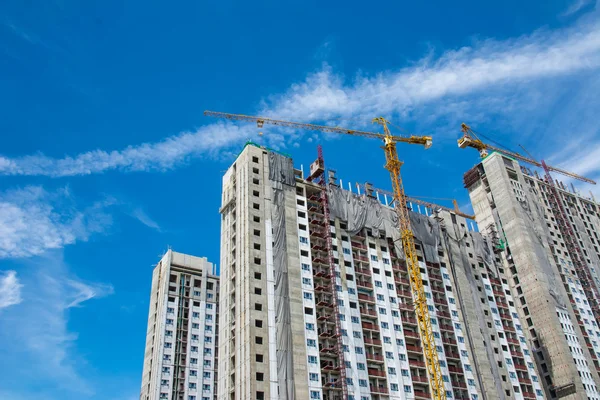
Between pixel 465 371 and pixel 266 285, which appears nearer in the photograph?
pixel 266 285

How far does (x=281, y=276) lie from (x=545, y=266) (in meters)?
66.8

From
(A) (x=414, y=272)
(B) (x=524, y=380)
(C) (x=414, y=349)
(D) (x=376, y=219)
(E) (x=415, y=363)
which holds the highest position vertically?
(D) (x=376, y=219)

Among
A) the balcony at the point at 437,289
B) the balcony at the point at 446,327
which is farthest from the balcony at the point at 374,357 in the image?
the balcony at the point at 437,289

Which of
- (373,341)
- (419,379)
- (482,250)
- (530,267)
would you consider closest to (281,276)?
(373,341)

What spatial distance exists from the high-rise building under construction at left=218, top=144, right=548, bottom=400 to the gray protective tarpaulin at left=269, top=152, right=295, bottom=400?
18 centimetres

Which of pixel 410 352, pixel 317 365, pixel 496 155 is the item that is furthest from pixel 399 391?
pixel 496 155

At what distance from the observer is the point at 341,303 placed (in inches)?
3585

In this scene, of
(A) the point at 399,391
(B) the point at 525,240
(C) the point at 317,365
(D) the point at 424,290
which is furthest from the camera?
(B) the point at 525,240

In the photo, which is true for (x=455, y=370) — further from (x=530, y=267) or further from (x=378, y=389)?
(x=530, y=267)

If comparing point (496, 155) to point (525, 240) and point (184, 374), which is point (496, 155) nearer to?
point (525, 240)

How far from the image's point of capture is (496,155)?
139750 millimetres

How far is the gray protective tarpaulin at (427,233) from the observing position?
11131 cm

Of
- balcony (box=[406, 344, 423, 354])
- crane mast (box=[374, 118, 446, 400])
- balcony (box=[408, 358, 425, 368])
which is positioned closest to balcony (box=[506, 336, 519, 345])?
crane mast (box=[374, 118, 446, 400])

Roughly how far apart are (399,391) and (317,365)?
49.7ft
